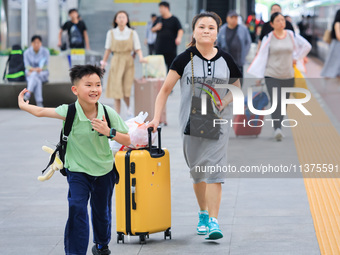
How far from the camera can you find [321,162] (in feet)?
28.8

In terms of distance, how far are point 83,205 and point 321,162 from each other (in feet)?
15.2

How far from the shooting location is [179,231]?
5797 millimetres

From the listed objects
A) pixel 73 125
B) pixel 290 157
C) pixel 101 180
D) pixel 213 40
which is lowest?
pixel 290 157

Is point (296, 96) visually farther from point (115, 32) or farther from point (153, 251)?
point (153, 251)

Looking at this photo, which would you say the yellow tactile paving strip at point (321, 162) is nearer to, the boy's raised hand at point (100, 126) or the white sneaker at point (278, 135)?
the white sneaker at point (278, 135)

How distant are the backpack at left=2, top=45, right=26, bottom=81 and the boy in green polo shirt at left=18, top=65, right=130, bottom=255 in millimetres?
10067

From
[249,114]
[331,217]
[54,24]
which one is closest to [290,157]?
[249,114]

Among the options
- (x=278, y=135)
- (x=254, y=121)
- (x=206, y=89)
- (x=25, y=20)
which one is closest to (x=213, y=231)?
(x=206, y=89)

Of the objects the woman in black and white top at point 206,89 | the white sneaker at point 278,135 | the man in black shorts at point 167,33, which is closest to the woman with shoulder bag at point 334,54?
the man in black shorts at point 167,33

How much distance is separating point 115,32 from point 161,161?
22.9ft

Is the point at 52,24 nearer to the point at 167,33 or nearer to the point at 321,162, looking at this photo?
the point at 167,33

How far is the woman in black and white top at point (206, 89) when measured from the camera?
216 inches

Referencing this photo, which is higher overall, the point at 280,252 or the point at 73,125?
the point at 73,125

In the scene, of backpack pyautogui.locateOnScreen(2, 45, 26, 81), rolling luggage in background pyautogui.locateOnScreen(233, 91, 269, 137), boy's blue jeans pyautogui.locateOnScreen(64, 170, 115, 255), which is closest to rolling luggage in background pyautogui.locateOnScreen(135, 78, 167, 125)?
rolling luggage in background pyautogui.locateOnScreen(233, 91, 269, 137)
